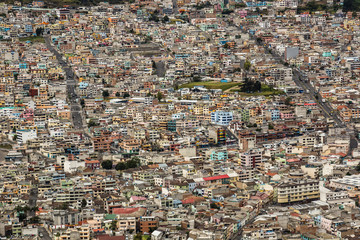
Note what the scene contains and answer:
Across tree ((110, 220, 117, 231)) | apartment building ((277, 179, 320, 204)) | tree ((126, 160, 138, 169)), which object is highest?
apartment building ((277, 179, 320, 204))

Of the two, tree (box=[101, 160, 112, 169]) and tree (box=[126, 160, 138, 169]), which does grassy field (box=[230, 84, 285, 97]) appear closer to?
tree (box=[126, 160, 138, 169])

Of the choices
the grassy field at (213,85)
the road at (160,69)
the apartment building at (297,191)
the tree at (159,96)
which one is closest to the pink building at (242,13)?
the road at (160,69)

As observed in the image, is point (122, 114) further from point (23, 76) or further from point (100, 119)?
point (23, 76)

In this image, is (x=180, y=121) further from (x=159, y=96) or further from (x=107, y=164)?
(x=107, y=164)

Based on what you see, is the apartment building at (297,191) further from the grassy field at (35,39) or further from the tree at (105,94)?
the grassy field at (35,39)

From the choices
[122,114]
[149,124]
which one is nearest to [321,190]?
[149,124]

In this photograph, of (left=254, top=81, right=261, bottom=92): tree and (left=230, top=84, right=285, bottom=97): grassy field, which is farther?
(left=254, top=81, right=261, bottom=92): tree

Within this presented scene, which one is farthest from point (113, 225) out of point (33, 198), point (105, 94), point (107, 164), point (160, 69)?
point (160, 69)

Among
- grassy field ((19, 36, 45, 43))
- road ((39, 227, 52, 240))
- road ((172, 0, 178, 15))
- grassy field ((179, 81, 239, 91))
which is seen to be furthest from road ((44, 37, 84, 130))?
road ((39, 227, 52, 240))

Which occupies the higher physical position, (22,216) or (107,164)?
(22,216)

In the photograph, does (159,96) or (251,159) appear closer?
(251,159)
